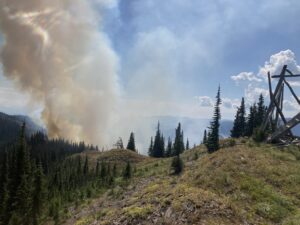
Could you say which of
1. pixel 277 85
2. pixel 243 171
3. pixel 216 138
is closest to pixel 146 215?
pixel 243 171

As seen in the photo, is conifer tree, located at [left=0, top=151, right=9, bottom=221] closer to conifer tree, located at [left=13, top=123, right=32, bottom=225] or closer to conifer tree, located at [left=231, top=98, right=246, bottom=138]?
conifer tree, located at [left=13, top=123, right=32, bottom=225]

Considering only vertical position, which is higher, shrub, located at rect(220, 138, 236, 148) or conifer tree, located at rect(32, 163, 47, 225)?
shrub, located at rect(220, 138, 236, 148)

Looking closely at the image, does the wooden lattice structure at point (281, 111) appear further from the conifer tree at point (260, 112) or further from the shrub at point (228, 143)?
the conifer tree at point (260, 112)

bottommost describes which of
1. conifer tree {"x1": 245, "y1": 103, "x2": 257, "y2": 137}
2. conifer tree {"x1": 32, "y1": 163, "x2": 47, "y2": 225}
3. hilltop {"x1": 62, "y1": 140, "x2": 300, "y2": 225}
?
conifer tree {"x1": 32, "y1": 163, "x2": 47, "y2": 225}

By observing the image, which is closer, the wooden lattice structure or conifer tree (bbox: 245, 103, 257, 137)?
the wooden lattice structure

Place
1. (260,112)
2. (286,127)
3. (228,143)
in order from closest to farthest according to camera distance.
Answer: (286,127) < (228,143) < (260,112)

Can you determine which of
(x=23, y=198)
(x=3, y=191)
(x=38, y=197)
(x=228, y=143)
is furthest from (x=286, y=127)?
(x=3, y=191)

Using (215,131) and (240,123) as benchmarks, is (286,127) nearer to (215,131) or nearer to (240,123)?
(215,131)

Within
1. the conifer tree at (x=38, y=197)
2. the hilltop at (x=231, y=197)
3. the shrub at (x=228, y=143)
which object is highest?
the shrub at (x=228, y=143)

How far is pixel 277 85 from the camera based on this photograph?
1252 inches

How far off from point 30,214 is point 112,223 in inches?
1358

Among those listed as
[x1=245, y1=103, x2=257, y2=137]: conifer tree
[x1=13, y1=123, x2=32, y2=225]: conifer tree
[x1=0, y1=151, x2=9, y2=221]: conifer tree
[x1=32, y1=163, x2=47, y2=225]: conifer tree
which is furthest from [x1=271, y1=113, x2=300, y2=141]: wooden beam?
[x1=245, y1=103, x2=257, y2=137]: conifer tree

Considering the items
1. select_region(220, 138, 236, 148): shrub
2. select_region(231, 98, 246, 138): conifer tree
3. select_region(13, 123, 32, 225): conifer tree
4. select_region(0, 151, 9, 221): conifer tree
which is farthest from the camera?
select_region(231, 98, 246, 138): conifer tree

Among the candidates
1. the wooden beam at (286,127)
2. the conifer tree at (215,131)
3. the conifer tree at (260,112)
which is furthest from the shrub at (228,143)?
the conifer tree at (260,112)
